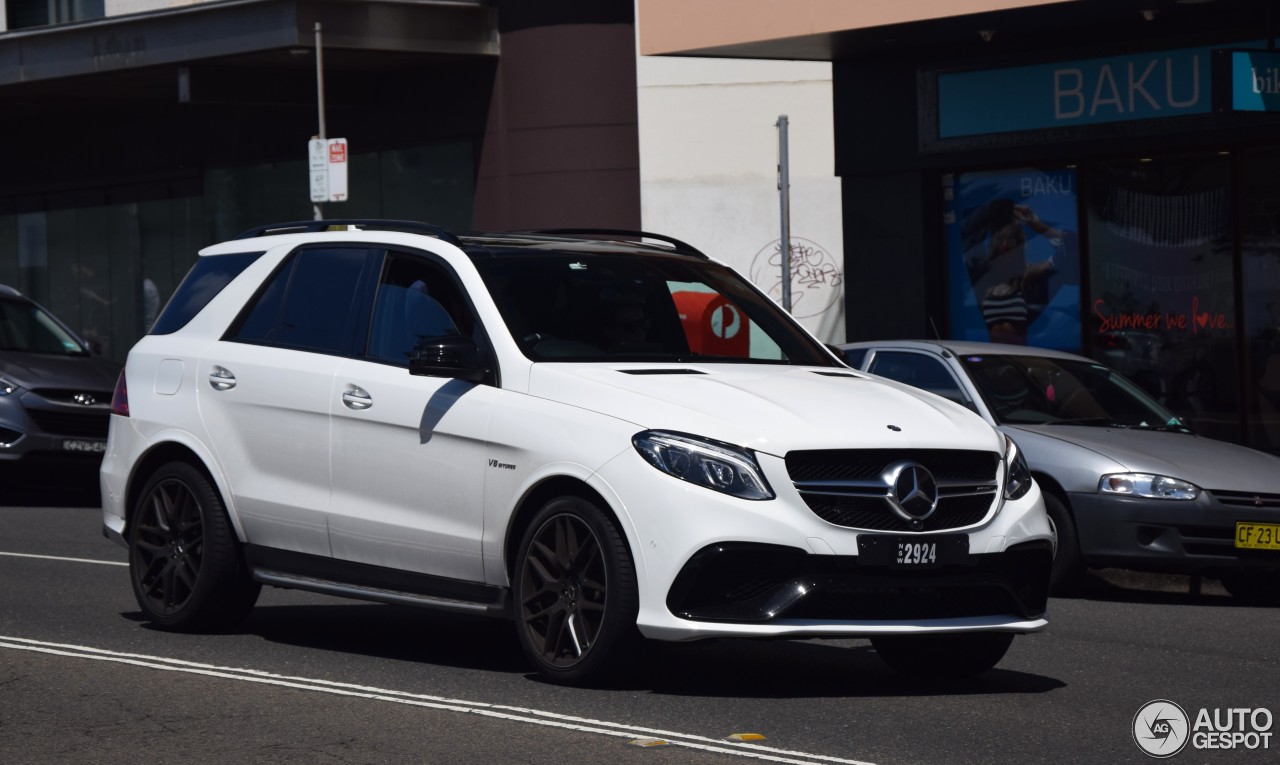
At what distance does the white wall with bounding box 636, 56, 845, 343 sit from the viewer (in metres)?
23.8

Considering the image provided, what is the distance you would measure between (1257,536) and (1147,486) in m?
0.68

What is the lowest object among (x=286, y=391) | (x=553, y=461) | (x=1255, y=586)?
(x=1255, y=586)

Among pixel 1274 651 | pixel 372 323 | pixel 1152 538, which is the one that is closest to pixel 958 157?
pixel 1152 538

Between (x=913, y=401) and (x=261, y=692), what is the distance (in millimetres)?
2757

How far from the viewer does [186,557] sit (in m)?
8.96

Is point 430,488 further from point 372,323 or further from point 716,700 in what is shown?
point 716,700

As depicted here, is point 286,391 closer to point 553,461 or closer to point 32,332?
point 553,461

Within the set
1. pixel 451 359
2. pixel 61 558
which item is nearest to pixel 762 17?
pixel 61 558

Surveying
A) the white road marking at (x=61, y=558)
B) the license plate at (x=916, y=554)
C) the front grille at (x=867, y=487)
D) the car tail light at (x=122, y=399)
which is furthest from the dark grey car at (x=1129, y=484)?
the white road marking at (x=61, y=558)

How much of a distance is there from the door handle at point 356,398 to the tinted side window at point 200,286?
134 centimetres

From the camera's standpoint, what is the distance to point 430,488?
788cm

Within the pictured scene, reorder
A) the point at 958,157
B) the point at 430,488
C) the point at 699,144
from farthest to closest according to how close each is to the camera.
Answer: the point at 699,144, the point at 958,157, the point at 430,488

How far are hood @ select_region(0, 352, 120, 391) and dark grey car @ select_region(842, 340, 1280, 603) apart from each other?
323 inches
